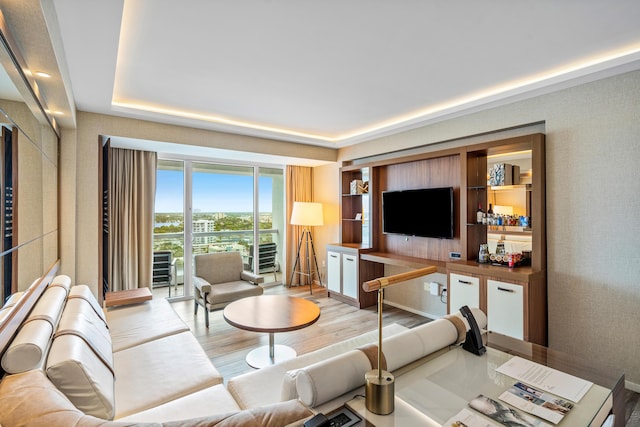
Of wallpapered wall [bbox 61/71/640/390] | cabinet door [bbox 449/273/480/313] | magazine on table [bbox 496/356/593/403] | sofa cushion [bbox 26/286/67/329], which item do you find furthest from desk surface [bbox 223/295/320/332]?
wallpapered wall [bbox 61/71/640/390]

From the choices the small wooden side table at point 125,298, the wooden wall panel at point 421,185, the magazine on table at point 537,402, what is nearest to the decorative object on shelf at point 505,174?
the wooden wall panel at point 421,185

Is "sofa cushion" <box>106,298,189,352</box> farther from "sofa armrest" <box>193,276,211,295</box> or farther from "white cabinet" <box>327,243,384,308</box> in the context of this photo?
"white cabinet" <box>327,243,384,308</box>

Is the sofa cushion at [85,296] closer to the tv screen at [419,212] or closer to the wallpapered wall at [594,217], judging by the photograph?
the tv screen at [419,212]

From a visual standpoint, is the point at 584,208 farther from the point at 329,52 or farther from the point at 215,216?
the point at 215,216

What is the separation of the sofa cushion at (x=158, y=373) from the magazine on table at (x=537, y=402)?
1.52 m

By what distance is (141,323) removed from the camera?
2.62 m

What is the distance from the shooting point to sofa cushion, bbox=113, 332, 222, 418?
163cm

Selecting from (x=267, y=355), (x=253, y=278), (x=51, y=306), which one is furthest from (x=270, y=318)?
(x=51, y=306)

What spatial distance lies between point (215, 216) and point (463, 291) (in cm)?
379

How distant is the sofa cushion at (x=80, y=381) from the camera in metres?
1.33

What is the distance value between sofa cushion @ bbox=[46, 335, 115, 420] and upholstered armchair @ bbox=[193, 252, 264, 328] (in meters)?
2.07

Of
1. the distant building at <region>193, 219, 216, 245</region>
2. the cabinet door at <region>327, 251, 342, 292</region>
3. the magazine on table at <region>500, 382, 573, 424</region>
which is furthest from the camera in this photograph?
Answer: the distant building at <region>193, 219, 216, 245</region>

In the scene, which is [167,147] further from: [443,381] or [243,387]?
[443,381]

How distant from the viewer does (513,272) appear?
8.96 ft
